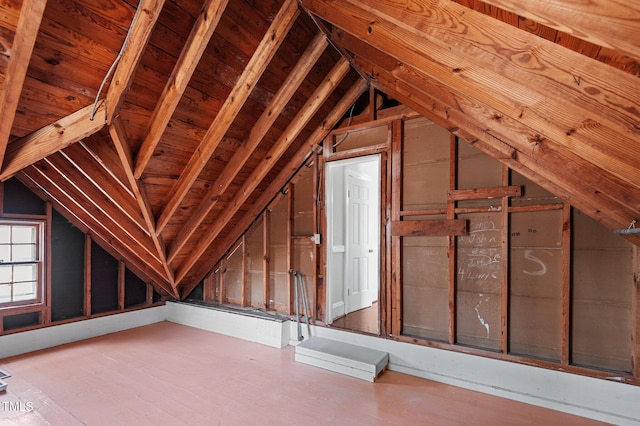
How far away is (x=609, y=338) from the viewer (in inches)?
97.3

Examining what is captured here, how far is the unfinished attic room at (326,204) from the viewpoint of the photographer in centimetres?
152

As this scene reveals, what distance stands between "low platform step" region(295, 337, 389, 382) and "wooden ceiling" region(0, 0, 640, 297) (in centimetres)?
180

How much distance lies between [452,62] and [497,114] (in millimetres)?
626

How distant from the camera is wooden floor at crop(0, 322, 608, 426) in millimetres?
2459

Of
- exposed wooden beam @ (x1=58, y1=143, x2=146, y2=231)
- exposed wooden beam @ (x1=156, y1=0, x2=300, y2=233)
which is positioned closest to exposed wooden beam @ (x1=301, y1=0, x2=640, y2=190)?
exposed wooden beam @ (x1=156, y1=0, x2=300, y2=233)

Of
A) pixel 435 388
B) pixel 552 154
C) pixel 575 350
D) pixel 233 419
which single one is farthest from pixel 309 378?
pixel 552 154

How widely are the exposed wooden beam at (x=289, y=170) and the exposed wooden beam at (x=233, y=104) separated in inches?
35.1

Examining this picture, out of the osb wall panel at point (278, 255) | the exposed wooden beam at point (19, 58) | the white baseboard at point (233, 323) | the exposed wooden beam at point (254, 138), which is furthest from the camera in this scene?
the osb wall panel at point (278, 255)

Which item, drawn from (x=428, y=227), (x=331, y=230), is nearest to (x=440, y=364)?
(x=428, y=227)

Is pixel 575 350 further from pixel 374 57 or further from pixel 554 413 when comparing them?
pixel 374 57

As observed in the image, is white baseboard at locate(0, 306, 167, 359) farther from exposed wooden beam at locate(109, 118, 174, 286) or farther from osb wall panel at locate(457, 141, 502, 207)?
osb wall panel at locate(457, 141, 502, 207)

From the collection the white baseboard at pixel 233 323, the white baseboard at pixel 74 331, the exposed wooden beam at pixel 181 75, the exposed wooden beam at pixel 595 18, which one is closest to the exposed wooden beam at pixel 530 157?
the exposed wooden beam at pixel 595 18

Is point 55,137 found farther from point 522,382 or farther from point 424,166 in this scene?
point 522,382

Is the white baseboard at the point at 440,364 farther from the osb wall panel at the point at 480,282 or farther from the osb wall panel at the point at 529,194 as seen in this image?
the osb wall panel at the point at 529,194
